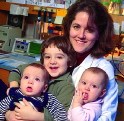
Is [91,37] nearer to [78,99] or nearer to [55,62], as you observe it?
[55,62]

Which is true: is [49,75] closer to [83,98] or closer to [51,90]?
[51,90]

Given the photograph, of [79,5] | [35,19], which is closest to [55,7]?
[35,19]

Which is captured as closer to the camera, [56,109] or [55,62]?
[56,109]

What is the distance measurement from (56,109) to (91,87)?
0.76 feet

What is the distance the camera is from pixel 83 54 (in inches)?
71.9

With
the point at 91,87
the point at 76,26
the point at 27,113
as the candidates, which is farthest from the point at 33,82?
the point at 76,26

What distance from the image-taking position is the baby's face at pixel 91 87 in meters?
1.54

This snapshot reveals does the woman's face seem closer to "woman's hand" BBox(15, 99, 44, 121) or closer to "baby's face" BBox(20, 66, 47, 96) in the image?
"baby's face" BBox(20, 66, 47, 96)

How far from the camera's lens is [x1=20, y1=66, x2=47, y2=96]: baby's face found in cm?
160

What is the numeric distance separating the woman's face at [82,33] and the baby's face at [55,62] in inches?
3.9

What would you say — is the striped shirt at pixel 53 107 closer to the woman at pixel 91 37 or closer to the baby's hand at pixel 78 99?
the baby's hand at pixel 78 99

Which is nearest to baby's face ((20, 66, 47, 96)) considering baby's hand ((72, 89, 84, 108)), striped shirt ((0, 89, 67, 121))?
striped shirt ((0, 89, 67, 121))

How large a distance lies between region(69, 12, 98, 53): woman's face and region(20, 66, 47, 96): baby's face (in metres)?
0.28

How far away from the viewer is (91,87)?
1.54 m
